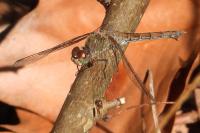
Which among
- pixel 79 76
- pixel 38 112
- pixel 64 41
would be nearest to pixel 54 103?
pixel 38 112

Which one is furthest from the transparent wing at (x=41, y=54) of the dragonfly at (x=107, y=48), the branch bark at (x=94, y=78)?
the branch bark at (x=94, y=78)

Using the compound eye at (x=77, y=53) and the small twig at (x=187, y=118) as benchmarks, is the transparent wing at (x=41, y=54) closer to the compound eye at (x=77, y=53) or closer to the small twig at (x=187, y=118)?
the compound eye at (x=77, y=53)

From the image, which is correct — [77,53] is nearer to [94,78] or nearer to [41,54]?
[94,78]

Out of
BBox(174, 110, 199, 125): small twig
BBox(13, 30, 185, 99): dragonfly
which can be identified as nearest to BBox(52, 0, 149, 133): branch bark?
BBox(13, 30, 185, 99): dragonfly

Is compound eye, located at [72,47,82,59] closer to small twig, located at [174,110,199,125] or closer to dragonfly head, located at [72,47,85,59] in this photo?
dragonfly head, located at [72,47,85,59]

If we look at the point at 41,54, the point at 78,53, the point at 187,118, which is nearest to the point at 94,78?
the point at 78,53

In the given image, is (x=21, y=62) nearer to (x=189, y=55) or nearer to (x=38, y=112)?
(x=38, y=112)

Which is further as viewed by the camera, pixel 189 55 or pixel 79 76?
pixel 189 55
